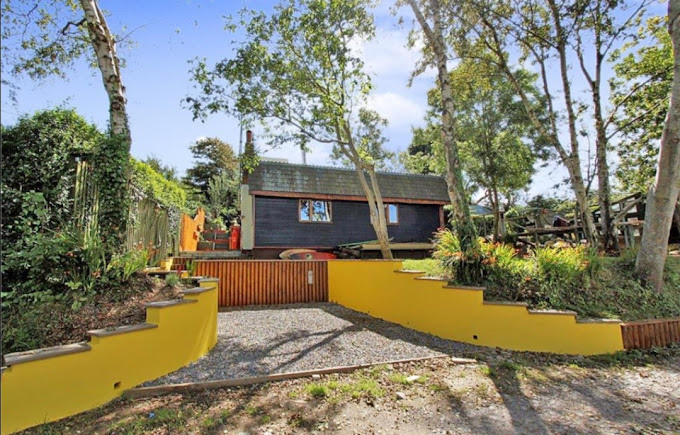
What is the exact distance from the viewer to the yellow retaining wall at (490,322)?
5129mm

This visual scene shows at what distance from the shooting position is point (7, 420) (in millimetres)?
2688

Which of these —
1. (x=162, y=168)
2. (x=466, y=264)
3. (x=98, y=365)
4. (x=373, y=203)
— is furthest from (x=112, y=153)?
(x=162, y=168)

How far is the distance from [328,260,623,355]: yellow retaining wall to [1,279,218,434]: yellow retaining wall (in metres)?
3.74

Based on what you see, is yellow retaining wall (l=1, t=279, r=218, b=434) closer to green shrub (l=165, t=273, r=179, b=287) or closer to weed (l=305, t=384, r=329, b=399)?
green shrub (l=165, t=273, r=179, b=287)

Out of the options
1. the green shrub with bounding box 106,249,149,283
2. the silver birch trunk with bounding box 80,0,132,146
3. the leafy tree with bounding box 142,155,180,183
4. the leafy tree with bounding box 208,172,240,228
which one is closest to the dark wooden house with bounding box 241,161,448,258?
the silver birch trunk with bounding box 80,0,132,146

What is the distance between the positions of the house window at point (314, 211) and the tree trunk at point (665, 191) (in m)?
10.1

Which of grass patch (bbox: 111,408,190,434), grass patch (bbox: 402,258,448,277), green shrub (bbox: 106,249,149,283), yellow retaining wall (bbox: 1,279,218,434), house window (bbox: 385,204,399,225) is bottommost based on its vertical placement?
grass patch (bbox: 111,408,190,434)

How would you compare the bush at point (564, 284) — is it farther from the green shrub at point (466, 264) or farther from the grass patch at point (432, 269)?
the grass patch at point (432, 269)

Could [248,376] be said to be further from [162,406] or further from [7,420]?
[7,420]

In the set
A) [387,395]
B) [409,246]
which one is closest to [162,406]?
[387,395]

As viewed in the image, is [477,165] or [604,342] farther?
[477,165]

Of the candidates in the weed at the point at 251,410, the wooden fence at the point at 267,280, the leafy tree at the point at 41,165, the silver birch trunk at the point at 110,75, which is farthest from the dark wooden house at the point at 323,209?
the weed at the point at 251,410

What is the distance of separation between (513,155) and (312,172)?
30.7 ft

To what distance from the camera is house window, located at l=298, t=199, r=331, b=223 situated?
14.2 m
